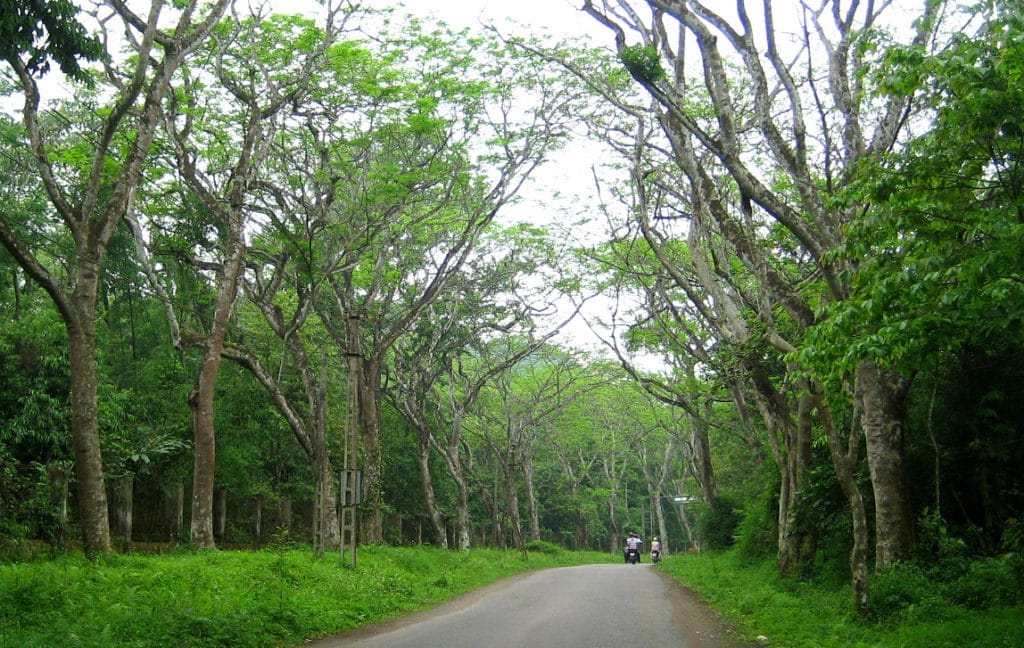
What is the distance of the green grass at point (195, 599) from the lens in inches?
342

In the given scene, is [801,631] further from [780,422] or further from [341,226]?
[341,226]

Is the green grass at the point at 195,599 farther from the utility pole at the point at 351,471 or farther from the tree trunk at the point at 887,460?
the tree trunk at the point at 887,460

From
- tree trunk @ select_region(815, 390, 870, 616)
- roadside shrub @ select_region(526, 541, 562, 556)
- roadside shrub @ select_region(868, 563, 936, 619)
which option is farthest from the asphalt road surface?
roadside shrub @ select_region(526, 541, 562, 556)

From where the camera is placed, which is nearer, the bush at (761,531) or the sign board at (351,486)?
the sign board at (351,486)

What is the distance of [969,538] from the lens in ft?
41.0

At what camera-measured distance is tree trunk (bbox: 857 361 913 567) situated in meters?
11.6

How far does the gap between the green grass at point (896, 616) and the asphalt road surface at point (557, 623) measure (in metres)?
0.67

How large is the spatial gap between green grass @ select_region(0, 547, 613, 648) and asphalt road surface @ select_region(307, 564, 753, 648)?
675 millimetres

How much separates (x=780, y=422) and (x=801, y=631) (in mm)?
7725

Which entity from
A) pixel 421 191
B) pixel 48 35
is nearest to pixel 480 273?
pixel 421 191

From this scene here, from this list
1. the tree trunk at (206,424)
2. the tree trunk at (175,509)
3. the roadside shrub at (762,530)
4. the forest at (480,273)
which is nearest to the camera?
the forest at (480,273)

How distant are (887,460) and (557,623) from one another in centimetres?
486

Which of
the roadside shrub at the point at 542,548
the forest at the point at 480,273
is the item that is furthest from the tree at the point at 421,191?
the roadside shrub at the point at 542,548

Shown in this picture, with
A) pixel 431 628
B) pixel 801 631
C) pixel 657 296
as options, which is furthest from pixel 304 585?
pixel 657 296
